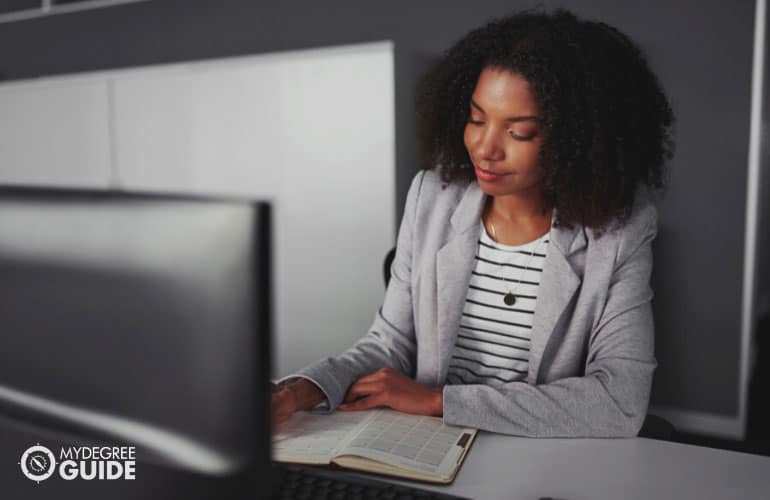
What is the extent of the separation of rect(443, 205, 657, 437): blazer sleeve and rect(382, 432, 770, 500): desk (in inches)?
0.9

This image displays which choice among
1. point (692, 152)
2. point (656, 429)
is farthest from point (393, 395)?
point (692, 152)

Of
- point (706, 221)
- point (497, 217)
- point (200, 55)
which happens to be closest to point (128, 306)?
point (497, 217)

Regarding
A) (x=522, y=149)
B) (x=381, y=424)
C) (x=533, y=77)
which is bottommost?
(x=381, y=424)

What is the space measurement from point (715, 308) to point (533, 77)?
1.54m

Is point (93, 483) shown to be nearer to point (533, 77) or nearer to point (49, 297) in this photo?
point (49, 297)

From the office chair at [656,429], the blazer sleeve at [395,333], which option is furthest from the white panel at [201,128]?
the office chair at [656,429]

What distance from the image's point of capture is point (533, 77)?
1.22m

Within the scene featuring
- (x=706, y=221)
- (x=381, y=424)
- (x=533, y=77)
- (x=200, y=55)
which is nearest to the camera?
(x=381, y=424)

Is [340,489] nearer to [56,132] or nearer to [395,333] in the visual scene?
[395,333]

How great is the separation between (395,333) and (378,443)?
471mm

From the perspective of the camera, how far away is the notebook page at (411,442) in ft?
2.67

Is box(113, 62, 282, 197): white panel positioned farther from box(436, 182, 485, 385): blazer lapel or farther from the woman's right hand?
the woman's right hand

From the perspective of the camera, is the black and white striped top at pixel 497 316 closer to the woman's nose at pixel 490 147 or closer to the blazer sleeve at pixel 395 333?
the blazer sleeve at pixel 395 333

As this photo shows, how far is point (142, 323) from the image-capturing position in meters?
0.45
